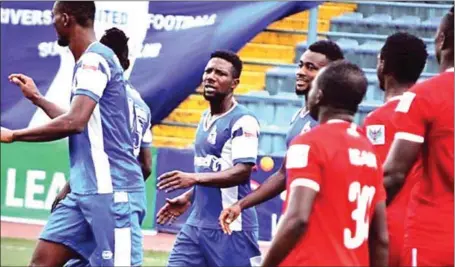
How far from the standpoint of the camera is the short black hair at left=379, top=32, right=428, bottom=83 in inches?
291

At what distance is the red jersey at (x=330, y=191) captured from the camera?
596 cm

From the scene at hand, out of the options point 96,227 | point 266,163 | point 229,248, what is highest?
point 96,227

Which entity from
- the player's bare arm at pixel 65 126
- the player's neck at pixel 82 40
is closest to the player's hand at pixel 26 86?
the player's bare arm at pixel 65 126

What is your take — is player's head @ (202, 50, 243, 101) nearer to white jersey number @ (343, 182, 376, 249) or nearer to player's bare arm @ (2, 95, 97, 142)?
player's bare arm @ (2, 95, 97, 142)

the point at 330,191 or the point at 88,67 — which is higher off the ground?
the point at 88,67

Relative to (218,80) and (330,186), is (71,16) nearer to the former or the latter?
(218,80)

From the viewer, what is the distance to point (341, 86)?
242 inches

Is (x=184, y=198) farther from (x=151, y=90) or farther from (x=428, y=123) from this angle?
(x=151, y=90)

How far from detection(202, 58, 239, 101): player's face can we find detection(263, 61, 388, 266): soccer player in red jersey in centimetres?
336

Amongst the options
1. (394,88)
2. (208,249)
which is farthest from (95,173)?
(394,88)

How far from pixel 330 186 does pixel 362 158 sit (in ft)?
0.77

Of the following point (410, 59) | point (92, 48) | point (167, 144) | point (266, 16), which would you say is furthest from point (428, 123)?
point (167, 144)

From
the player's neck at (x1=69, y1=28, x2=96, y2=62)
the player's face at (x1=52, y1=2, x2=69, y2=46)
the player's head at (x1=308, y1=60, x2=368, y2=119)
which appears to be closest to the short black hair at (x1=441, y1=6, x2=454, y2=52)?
the player's head at (x1=308, y1=60, x2=368, y2=119)

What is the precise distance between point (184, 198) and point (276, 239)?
3.46m
